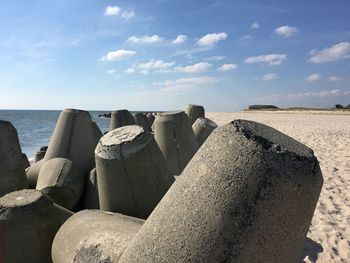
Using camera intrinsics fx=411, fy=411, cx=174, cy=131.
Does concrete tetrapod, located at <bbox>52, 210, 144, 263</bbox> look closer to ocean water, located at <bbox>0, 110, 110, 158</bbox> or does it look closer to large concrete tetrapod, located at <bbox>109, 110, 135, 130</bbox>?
large concrete tetrapod, located at <bbox>109, 110, 135, 130</bbox>

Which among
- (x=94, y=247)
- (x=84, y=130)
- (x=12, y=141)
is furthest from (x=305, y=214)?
(x=84, y=130)

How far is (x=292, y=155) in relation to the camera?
1.80m

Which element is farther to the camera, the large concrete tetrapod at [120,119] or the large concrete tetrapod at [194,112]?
the large concrete tetrapod at [194,112]

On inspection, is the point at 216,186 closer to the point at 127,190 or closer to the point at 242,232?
the point at 242,232

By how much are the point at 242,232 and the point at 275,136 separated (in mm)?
529

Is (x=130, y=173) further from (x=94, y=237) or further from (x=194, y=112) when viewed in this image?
(x=194, y=112)

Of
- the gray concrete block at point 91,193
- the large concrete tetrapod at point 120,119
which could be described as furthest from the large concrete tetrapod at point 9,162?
the large concrete tetrapod at point 120,119

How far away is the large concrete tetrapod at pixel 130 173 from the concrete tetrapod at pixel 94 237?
0.90 ft

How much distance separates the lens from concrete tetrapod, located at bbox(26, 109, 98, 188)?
5230mm

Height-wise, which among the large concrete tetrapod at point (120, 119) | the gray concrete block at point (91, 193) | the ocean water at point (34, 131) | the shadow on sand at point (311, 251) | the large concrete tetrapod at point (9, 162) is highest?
the large concrete tetrapod at point (120, 119)

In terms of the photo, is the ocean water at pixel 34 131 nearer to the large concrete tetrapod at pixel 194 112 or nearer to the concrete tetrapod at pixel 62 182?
the large concrete tetrapod at pixel 194 112

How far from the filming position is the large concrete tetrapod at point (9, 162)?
4.26 meters

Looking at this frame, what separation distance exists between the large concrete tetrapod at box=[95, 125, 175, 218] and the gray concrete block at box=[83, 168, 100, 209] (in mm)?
1050

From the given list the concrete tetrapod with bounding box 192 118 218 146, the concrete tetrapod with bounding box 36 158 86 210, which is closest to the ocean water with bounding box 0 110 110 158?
the concrete tetrapod with bounding box 192 118 218 146
